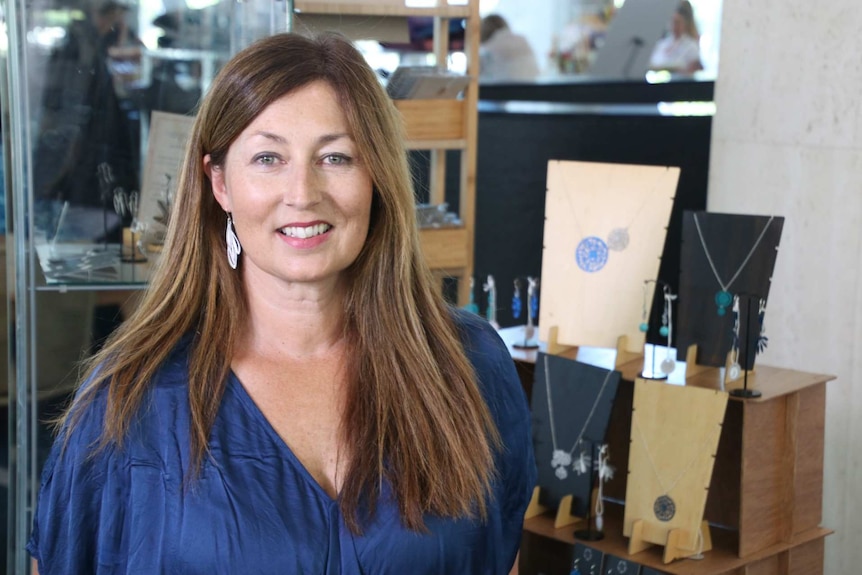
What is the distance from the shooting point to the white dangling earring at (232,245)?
163 centimetres

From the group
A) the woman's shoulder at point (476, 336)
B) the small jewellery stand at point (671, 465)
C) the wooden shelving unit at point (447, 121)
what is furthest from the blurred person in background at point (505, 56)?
the woman's shoulder at point (476, 336)

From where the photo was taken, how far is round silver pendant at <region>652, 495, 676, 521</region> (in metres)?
Answer: 2.40

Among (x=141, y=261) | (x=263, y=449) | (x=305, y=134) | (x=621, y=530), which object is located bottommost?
(x=621, y=530)

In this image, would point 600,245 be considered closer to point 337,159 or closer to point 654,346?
point 654,346

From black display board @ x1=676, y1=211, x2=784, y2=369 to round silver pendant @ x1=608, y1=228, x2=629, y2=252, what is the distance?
15 cm

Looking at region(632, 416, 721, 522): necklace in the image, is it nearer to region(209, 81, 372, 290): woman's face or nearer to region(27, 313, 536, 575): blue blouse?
region(27, 313, 536, 575): blue blouse

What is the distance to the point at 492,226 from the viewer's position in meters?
5.45

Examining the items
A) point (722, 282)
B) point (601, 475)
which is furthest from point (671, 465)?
point (722, 282)

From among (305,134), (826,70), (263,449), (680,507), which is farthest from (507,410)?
(826,70)

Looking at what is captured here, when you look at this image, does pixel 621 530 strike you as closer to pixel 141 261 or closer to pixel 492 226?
pixel 141 261

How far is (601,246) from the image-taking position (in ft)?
8.77

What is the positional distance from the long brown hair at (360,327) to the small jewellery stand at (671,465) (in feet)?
2.59

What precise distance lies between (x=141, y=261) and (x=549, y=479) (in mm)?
1018

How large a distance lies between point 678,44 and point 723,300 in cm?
352
